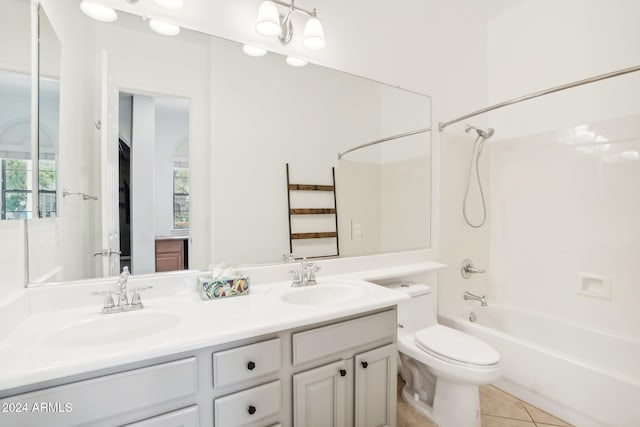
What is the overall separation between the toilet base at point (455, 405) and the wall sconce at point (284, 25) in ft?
6.60

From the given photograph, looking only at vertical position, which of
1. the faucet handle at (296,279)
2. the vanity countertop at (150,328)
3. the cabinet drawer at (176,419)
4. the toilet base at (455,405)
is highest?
the faucet handle at (296,279)

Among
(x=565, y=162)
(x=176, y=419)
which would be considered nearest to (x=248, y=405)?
(x=176, y=419)

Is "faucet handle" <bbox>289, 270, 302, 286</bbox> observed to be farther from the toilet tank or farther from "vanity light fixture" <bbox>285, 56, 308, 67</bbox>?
"vanity light fixture" <bbox>285, 56, 308, 67</bbox>

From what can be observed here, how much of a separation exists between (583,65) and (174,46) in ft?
8.59

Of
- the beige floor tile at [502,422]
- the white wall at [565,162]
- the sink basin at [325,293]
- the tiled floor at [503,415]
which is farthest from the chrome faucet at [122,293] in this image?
the white wall at [565,162]

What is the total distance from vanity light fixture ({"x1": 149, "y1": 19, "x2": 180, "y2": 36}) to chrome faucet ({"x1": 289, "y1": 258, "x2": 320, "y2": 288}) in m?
1.26

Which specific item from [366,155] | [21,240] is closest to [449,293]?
[366,155]

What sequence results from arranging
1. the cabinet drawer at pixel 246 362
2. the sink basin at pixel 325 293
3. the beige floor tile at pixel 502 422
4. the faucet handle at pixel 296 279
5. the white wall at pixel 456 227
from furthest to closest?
the white wall at pixel 456 227, the beige floor tile at pixel 502 422, the faucet handle at pixel 296 279, the sink basin at pixel 325 293, the cabinet drawer at pixel 246 362

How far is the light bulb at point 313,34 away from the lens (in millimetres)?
1634

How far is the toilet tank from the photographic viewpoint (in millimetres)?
1874

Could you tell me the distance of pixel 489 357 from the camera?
1.51 m

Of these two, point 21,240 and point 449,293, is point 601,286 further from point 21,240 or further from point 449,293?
point 21,240

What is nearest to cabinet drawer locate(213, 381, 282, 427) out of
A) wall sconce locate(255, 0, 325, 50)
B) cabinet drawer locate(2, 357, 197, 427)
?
cabinet drawer locate(2, 357, 197, 427)

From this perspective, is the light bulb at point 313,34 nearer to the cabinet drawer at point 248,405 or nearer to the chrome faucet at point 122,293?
the chrome faucet at point 122,293
